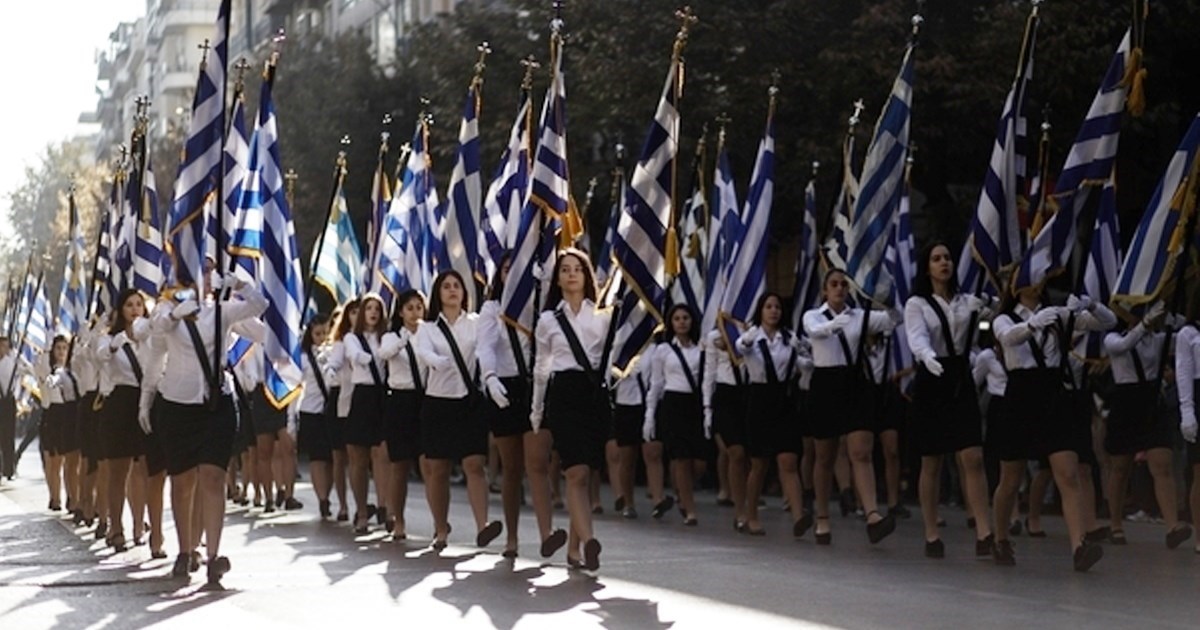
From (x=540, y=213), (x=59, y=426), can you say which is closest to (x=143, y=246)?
(x=540, y=213)

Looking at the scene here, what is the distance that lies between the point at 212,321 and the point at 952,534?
7.04 meters

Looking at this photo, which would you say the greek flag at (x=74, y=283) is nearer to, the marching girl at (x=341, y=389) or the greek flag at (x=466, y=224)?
the marching girl at (x=341, y=389)

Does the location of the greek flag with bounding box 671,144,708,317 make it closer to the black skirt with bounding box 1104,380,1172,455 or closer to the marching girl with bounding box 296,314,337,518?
the marching girl with bounding box 296,314,337,518

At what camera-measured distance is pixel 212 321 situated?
45.9ft

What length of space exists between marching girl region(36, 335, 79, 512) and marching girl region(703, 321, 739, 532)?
5.93 meters

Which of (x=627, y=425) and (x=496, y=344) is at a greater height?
(x=496, y=344)

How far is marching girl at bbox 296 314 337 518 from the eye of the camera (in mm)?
21500

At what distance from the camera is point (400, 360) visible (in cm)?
1755

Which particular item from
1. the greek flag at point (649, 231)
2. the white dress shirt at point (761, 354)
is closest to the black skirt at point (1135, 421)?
the white dress shirt at point (761, 354)

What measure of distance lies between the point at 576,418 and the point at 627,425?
8.04m

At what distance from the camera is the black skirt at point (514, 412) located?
50.6 ft

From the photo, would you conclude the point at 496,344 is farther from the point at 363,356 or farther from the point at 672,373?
the point at 672,373

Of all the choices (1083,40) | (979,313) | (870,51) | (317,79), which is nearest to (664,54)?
(870,51)

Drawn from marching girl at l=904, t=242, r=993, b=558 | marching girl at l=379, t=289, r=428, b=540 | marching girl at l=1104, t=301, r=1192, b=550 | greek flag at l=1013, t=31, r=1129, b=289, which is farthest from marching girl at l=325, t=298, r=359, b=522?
marching girl at l=1104, t=301, r=1192, b=550
